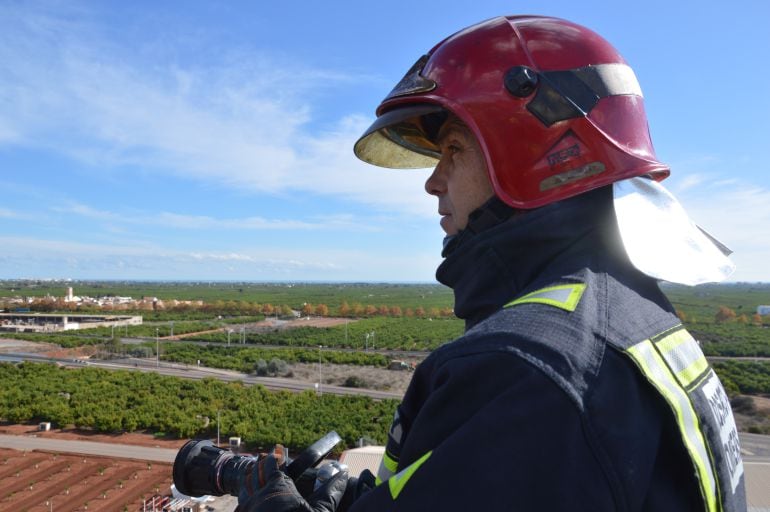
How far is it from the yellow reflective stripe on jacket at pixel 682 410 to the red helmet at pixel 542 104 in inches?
21.1

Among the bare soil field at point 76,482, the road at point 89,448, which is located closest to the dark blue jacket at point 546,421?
the bare soil field at point 76,482

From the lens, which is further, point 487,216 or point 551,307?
point 487,216

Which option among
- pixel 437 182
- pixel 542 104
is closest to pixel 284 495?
pixel 437 182

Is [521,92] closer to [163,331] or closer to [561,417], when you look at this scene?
[561,417]

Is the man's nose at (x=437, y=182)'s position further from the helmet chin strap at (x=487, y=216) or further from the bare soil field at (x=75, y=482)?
the bare soil field at (x=75, y=482)

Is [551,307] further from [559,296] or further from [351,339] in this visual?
[351,339]

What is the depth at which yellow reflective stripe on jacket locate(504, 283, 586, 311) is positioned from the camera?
3.23 feet

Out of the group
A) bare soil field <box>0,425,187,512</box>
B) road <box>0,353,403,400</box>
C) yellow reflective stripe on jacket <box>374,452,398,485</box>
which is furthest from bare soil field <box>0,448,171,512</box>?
yellow reflective stripe on jacket <box>374,452,398,485</box>

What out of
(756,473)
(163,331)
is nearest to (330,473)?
(756,473)

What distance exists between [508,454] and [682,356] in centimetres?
57

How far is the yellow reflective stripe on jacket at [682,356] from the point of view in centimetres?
105

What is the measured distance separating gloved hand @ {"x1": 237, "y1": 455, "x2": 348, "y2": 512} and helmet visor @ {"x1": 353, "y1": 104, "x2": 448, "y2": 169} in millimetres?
1198

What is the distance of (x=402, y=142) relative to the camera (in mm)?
2332

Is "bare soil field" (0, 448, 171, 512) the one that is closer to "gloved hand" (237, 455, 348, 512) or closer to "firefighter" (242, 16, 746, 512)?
"gloved hand" (237, 455, 348, 512)
